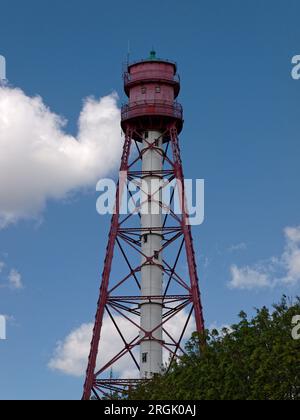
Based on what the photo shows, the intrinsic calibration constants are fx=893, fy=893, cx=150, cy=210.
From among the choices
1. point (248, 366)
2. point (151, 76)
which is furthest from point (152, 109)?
point (248, 366)

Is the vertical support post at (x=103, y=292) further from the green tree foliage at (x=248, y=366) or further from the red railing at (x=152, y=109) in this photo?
the green tree foliage at (x=248, y=366)

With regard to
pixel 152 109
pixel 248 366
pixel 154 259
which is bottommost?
pixel 248 366

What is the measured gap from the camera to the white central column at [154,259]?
234 ft

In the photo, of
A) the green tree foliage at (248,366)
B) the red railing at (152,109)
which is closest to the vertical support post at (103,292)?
the red railing at (152,109)

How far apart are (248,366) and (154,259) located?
30.1 meters

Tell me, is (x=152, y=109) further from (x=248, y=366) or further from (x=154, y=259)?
(x=248, y=366)

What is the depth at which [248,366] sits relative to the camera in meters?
44.7

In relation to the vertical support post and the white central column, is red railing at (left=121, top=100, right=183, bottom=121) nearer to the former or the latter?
the white central column

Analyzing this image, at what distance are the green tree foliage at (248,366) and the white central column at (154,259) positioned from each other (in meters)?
19.0

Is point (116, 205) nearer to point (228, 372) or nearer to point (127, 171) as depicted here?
point (127, 171)

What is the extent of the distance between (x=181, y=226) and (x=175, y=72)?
16.1 meters

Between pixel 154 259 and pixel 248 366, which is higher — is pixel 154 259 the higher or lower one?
the higher one

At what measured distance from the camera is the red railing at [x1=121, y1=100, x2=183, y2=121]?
7794 cm
